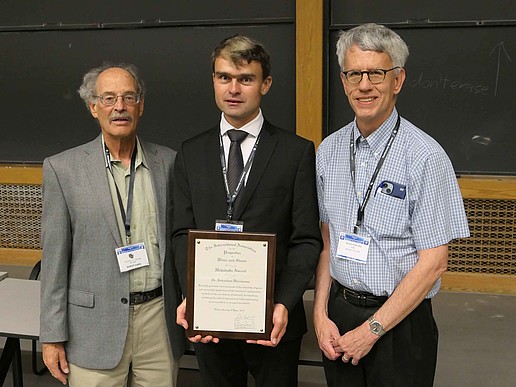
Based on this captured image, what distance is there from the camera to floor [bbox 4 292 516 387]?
3564 millimetres

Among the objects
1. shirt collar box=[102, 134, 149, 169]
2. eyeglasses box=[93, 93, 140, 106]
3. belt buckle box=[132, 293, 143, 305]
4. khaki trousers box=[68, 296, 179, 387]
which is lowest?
khaki trousers box=[68, 296, 179, 387]

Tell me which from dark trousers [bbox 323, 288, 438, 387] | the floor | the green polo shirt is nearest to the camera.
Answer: dark trousers [bbox 323, 288, 438, 387]

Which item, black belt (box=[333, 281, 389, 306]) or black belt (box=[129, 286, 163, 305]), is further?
black belt (box=[129, 286, 163, 305])

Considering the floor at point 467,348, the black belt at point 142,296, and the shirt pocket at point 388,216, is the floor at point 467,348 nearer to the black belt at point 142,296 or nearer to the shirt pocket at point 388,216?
the black belt at point 142,296

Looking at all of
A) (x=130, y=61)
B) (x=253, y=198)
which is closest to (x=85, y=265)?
(x=253, y=198)

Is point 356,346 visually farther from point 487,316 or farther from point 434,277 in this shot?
point 487,316

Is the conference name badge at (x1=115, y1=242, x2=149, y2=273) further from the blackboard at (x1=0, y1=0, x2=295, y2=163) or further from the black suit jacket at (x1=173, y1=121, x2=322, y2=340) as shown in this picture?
the blackboard at (x1=0, y1=0, x2=295, y2=163)

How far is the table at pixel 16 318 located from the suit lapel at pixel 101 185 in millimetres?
878

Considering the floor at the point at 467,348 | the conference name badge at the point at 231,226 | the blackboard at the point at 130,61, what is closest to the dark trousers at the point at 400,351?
the conference name badge at the point at 231,226

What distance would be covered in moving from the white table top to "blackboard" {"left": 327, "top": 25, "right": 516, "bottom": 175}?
315 cm

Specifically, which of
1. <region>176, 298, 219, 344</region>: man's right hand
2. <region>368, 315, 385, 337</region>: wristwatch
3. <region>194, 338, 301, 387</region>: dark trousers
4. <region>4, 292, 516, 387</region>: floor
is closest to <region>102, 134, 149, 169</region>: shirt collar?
<region>176, 298, 219, 344</region>: man's right hand

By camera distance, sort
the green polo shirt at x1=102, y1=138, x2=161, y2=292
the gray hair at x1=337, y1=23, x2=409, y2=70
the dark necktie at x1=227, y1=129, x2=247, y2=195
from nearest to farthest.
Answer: the gray hair at x1=337, y1=23, x2=409, y2=70 < the dark necktie at x1=227, y1=129, x2=247, y2=195 < the green polo shirt at x1=102, y1=138, x2=161, y2=292

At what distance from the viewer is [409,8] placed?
195 inches

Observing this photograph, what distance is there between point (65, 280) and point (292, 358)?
0.84 meters
